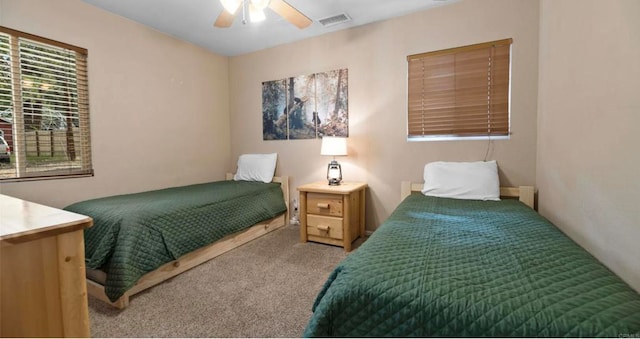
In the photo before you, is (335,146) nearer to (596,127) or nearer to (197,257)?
(197,257)

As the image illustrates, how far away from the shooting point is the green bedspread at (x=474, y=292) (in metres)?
0.71

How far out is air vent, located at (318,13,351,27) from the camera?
2.62 meters

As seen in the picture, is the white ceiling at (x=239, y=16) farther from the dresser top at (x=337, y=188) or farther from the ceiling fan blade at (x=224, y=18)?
the dresser top at (x=337, y=188)

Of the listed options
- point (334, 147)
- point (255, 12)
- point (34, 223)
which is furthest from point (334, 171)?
point (34, 223)

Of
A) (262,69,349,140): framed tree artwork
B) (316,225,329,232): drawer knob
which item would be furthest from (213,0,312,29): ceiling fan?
(316,225,329,232): drawer knob

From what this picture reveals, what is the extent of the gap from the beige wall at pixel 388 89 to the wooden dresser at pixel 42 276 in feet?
7.99

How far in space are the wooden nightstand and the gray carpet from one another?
0.74 feet

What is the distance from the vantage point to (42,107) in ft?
7.08

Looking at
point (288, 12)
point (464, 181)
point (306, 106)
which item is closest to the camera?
point (288, 12)

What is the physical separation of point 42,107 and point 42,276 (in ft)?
6.68

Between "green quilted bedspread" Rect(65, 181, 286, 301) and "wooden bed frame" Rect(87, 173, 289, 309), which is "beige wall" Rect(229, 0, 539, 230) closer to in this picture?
"wooden bed frame" Rect(87, 173, 289, 309)

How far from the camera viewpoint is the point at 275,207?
10.3ft

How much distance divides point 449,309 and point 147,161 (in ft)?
10.2

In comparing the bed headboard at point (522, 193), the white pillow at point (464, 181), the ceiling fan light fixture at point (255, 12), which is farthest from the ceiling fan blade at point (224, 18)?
the bed headboard at point (522, 193)
